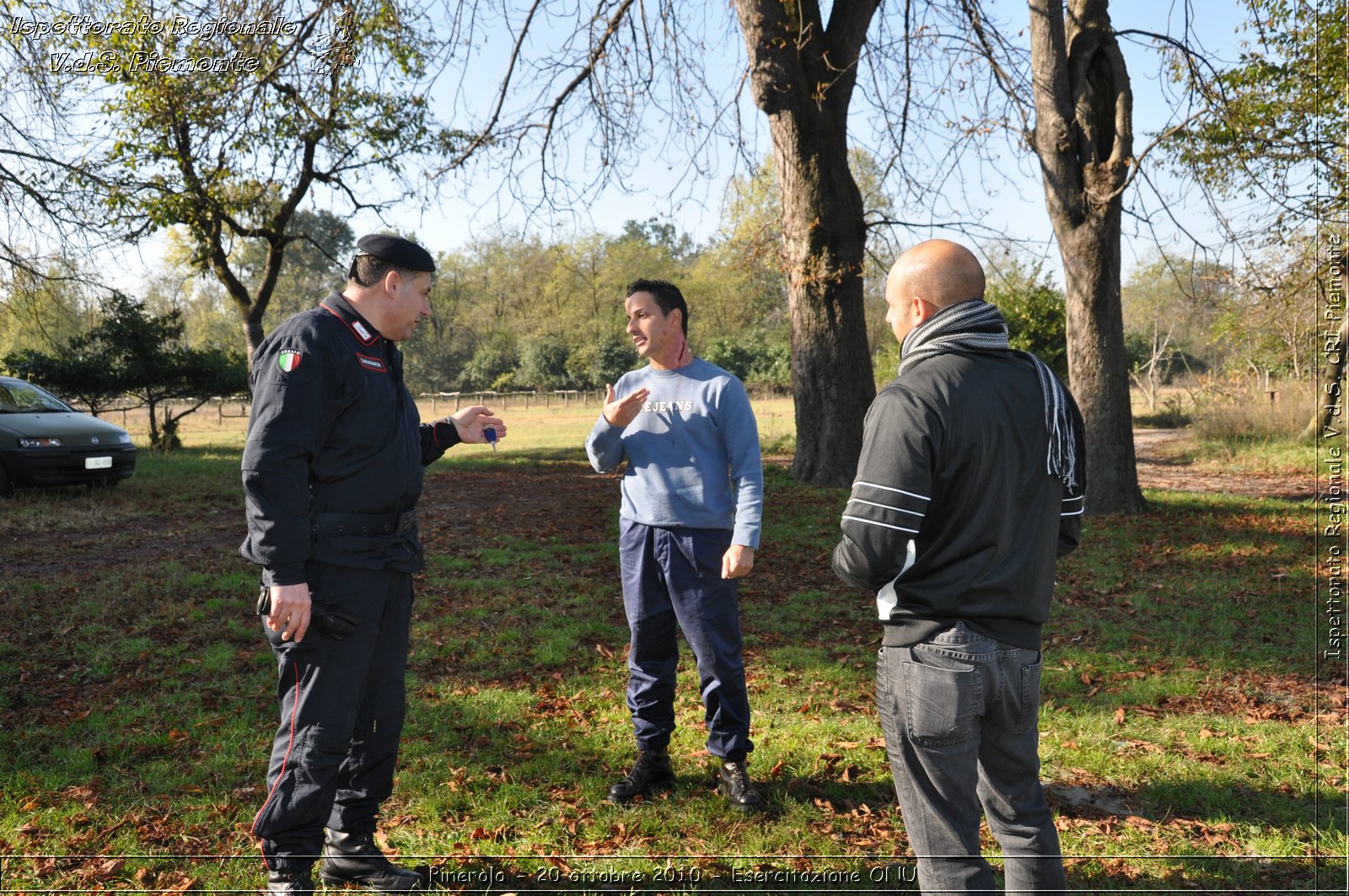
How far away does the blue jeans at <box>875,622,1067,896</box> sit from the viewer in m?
2.44

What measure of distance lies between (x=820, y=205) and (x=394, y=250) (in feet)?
30.6

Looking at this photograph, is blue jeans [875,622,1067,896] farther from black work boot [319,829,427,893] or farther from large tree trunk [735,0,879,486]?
large tree trunk [735,0,879,486]

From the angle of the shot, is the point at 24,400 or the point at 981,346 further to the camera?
the point at 24,400

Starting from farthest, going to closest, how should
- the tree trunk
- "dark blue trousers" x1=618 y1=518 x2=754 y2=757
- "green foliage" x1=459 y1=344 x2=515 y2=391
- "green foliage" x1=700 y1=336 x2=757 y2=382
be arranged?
"green foliage" x1=459 y1=344 x2=515 y2=391 < "green foliage" x1=700 y1=336 x2=757 y2=382 < the tree trunk < "dark blue trousers" x1=618 y1=518 x2=754 y2=757

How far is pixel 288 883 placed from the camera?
3.04 m

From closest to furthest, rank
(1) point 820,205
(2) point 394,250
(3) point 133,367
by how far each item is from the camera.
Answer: (2) point 394,250 → (1) point 820,205 → (3) point 133,367

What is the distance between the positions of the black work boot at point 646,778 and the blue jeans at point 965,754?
1772mm

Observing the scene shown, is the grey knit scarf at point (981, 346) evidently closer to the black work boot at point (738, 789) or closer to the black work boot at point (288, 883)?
the black work boot at point (738, 789)

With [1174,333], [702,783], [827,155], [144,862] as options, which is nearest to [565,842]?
[702,783]

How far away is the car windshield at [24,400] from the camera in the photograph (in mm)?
12711

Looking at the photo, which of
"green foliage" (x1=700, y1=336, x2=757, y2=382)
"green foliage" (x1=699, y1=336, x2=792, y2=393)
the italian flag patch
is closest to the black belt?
the italian flag patch

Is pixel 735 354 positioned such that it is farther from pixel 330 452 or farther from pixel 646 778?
pixel 330 452

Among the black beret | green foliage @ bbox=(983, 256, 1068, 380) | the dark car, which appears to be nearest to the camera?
the black beret

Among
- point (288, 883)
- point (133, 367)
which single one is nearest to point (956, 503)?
point (288, 883)
